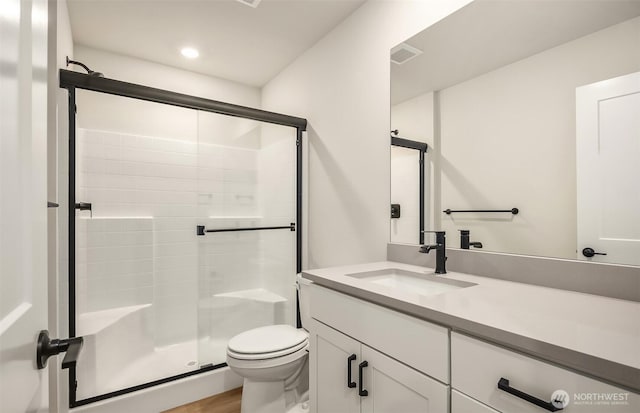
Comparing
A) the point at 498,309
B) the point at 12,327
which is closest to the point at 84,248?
the point at 12,327

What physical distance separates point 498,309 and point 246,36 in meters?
2.33

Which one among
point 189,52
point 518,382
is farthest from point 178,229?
point 518,382

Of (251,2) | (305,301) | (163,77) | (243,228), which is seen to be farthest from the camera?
(163,77)

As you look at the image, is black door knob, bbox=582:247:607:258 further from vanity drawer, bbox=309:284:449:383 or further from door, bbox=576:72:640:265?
vanity drawer, bbox=309:284:449:383

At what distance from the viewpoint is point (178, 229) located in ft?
8.79

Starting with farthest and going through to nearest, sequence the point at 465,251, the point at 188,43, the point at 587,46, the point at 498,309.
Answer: the point at 188,43 < the point at 465,251 < the point at 587,46 < the point at 498,309

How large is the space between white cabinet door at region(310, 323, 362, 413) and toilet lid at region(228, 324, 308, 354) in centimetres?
40

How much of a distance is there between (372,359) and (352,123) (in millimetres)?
1424

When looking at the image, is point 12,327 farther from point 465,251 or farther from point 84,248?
point 84,248

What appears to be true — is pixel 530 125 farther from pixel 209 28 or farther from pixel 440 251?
pixel 209 28

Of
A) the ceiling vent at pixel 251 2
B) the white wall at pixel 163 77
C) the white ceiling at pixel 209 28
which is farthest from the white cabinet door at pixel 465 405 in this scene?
the white wall at pixel 163 77

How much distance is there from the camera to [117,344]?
220 cm

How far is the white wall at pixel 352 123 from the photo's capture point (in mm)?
1783

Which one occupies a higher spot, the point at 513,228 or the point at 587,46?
the point at 587,46
